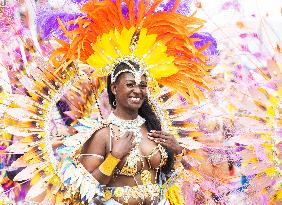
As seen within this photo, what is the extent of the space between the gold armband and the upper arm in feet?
0.29

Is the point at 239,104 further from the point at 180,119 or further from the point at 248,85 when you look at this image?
the point at 180,119

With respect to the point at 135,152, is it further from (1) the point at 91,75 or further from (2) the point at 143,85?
(1) the point at 91,75

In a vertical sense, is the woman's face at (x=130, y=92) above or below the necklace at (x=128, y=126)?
above

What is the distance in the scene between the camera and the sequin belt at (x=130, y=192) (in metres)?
4.23

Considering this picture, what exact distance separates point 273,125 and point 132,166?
1.39m

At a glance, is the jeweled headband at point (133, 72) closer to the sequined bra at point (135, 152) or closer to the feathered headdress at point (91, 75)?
the feathered headdress at point (91, 75)

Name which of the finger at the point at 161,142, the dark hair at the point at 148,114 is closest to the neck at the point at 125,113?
the dark hair at the point at 148,114

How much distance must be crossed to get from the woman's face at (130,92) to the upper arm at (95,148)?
9.1 inches

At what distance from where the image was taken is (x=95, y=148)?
4.18 m

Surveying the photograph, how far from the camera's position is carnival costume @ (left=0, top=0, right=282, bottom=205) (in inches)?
171

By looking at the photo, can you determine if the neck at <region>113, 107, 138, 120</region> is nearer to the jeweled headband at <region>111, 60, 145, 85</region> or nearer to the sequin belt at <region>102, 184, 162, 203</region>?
the jeweled headband at <region>111, 60, 145, 85</region>

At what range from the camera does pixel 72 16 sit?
4.81 m

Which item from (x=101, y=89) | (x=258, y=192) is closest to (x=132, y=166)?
(x=101, y=89)

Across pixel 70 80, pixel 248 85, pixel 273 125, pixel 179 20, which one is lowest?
pixel 273 125
